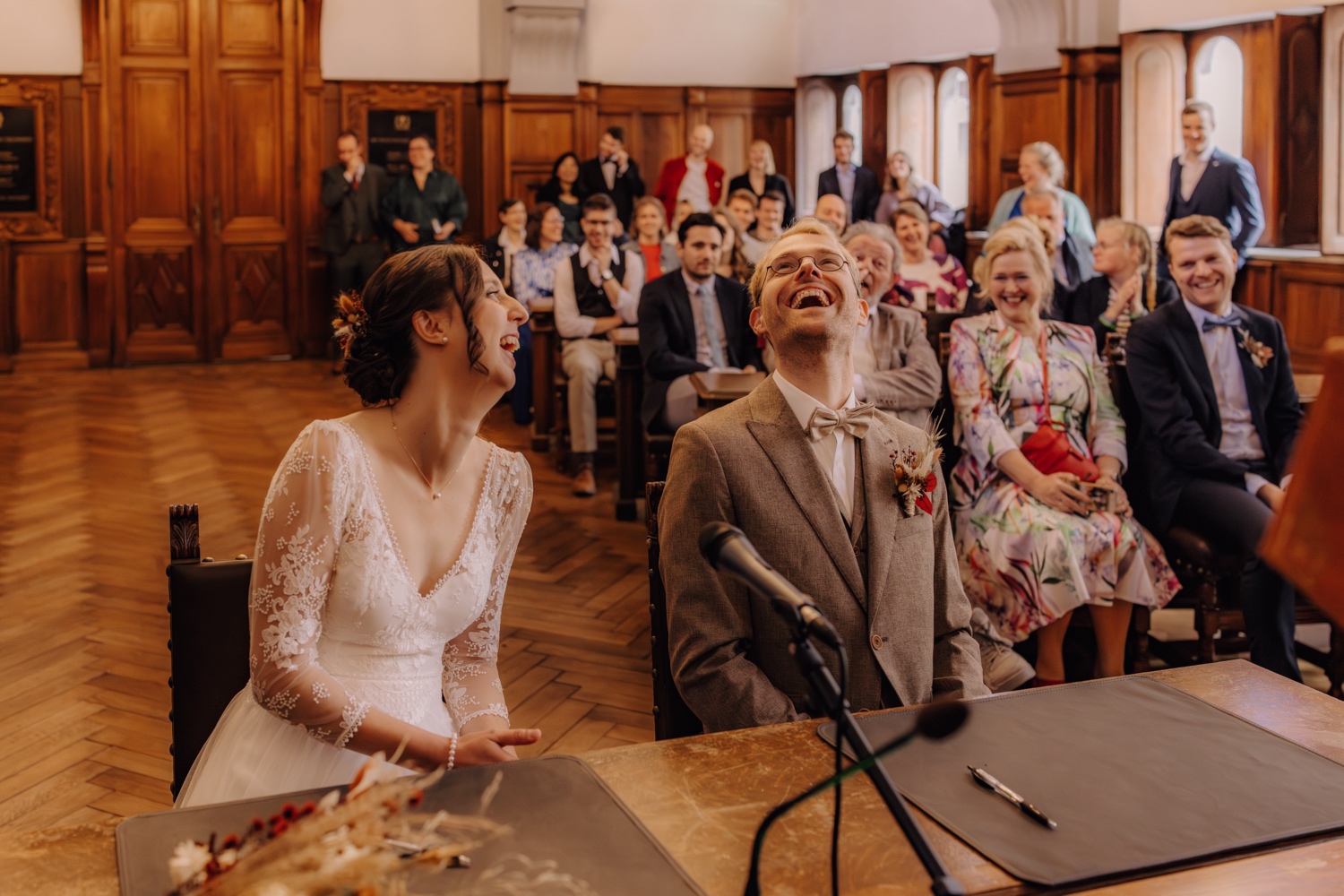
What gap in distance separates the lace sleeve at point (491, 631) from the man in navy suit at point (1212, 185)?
21.8ft

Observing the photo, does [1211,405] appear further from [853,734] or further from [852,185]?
[852,185]

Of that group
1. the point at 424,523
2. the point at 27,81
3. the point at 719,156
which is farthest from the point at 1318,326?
the point at 27,81

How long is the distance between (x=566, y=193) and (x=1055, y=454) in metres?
7.60

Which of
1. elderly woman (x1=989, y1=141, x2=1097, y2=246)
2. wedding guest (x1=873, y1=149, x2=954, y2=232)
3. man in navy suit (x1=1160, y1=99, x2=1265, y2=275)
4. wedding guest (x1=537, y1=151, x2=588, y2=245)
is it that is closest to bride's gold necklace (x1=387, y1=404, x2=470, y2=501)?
man in navy suit (x1=1160, y1=99, x2=1265, y2=275)

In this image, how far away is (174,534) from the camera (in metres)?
2.08

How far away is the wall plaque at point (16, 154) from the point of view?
10.8 meters

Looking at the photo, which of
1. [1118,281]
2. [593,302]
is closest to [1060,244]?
[1118,281]

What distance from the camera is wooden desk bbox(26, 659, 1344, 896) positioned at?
1361mm

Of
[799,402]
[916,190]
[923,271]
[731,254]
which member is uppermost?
[916,190]

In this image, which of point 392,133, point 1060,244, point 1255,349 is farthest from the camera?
point 392,133

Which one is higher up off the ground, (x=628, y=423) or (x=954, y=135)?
(x=954, y=135)

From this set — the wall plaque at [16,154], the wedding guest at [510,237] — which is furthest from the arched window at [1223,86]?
the wall plaque at [16,154]

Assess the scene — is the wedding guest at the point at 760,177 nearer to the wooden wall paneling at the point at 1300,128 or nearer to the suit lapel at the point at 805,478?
the wooden wall paneling at the point at 1300,128

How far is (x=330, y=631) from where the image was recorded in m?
2.08
